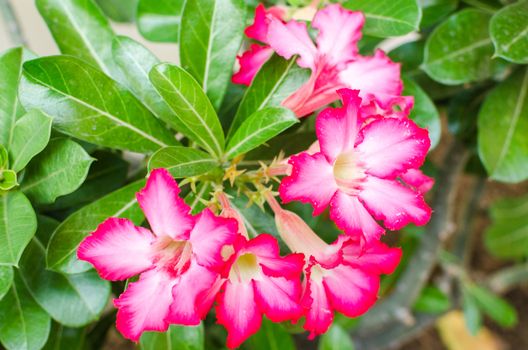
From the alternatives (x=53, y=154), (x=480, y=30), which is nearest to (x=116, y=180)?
(x=53, y=154)

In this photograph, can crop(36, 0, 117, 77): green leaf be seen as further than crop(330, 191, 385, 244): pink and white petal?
Yes

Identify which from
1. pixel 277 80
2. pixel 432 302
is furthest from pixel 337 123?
pixel 432 302

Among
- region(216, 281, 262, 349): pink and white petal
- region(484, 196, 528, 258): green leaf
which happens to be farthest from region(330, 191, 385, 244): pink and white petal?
region(484, 196, 528, 258): green leaf

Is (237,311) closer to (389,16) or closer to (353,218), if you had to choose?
(353,218)

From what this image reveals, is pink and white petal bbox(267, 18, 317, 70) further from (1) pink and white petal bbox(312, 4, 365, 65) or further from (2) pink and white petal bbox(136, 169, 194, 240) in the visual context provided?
(2) pink and white petal bbox(136, 169, 194, 240)

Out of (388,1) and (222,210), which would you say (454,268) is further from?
(222,210)

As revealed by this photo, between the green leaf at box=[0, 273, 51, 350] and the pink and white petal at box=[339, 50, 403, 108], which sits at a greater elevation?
the pink and white petal at box=[339, 50, 403, 108]
